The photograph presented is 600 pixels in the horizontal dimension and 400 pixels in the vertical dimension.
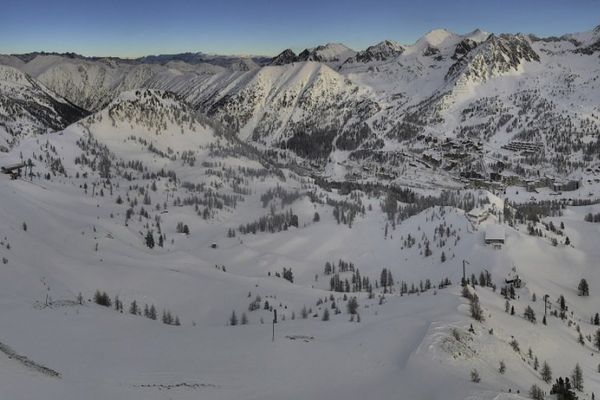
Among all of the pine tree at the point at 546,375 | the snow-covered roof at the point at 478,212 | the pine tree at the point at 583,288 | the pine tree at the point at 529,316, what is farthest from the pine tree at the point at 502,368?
the snow-covered roof at the point at 478,212

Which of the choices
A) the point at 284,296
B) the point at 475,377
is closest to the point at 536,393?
the point at 475,377

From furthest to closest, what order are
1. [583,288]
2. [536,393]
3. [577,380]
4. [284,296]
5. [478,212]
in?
[478,212] < [583,288] < [284,296] < [577,380] < [536,393]

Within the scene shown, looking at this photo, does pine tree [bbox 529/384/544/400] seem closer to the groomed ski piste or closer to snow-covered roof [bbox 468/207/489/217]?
the groomed ski piste

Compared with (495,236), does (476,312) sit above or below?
above

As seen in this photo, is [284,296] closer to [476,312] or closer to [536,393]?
[476,312]

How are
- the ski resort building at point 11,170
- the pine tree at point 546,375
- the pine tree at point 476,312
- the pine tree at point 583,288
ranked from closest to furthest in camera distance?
the pine tree at point 546,375 < the pine tree at point 476,312 < the pine tree at point 583,288 < the ski resort building at point 11,170

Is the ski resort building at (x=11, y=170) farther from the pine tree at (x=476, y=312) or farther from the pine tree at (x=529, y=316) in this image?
the pine tree at (x=476, y=312)

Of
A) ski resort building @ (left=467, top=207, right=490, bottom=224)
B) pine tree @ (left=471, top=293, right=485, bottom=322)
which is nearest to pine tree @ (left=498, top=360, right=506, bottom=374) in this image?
pine tree @ (left=471, top=293, right=485, bottom=322)

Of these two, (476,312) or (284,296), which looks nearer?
(476,312)

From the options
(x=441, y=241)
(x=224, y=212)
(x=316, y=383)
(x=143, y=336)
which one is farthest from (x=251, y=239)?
A: (x=316, y=383)
